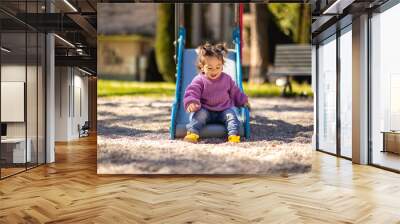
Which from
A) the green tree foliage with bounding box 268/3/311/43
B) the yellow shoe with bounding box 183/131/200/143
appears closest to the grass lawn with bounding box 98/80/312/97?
the yellow shoe with bounding box 183/131/200/143

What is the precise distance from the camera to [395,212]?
3865 millimetres

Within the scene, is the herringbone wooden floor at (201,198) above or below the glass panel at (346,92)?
below

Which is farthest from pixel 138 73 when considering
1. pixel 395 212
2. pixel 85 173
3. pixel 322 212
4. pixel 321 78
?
pixel 321 78

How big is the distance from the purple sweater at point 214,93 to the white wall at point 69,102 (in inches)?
197

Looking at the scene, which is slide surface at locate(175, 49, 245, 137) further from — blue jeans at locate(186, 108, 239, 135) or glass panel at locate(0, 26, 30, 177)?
glass panel at locate(0, 26, 30, 177)

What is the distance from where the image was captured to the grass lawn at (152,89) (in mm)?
5508

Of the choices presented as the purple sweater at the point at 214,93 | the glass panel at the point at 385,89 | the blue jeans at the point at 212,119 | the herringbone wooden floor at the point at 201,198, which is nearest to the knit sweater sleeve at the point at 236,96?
the purple sweater at the point at 214,93

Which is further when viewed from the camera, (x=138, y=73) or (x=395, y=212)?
(x=138, y=73)

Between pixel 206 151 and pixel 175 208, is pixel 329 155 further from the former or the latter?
pixel 175 208

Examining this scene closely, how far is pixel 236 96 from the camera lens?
5594mm

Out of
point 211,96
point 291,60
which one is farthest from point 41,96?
point 291,60

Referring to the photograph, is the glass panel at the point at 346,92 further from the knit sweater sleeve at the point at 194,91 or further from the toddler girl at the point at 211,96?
the knit sweater sleeve at the point at 194,91

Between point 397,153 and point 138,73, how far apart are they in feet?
11.9

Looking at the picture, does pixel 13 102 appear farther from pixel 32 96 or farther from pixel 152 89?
pixel 152 89
